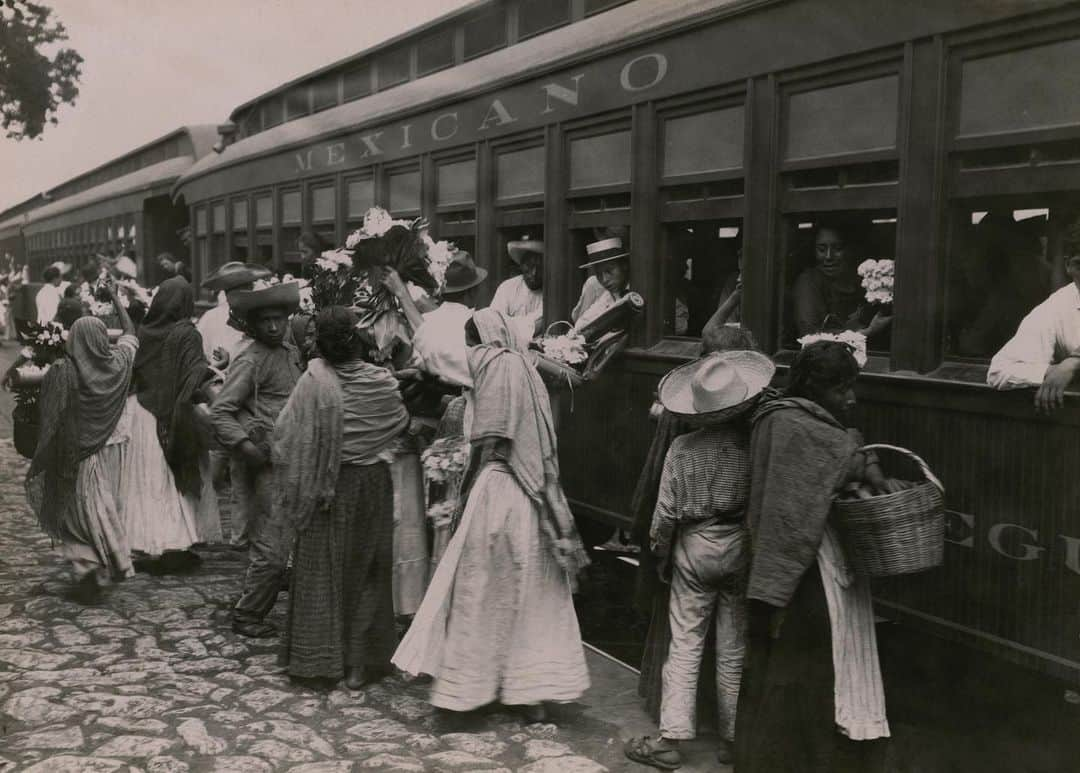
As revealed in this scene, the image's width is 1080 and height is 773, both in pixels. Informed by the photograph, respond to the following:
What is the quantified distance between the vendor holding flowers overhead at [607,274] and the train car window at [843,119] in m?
1.37

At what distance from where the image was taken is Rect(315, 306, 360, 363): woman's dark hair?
4711 millimetres

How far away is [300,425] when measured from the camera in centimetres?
468

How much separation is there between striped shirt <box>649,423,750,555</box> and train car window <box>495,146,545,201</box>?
112 inches

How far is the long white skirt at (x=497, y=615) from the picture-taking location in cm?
425

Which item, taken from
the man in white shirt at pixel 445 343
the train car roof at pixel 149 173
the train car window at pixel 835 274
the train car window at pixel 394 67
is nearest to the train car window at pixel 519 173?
the man in white shirt at pixel 445 343

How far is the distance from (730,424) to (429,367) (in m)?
1.66

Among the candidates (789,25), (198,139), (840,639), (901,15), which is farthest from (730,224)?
(198,139)

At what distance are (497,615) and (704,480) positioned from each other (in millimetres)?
936

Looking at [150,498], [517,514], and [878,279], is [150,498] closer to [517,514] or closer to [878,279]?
[517,514]

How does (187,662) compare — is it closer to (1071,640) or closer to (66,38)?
(1071,640)

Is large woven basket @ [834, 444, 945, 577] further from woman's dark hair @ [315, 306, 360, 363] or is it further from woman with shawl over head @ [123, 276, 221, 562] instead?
woman with shawl over head @ [123, 276, 221, 562]

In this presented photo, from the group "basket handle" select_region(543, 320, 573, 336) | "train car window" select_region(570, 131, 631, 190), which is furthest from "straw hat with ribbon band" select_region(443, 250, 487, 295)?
"train car window" select_region(570, 131, 631, 190)

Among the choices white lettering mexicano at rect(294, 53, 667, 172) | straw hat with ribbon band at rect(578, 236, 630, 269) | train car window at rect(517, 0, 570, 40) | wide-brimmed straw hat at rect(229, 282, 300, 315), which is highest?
train car window at rect(517, 0, 570, 40)

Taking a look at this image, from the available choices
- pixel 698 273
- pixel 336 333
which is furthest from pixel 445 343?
pixel 698 273
